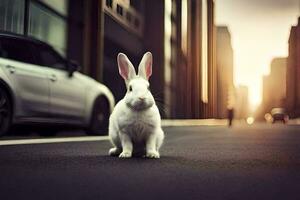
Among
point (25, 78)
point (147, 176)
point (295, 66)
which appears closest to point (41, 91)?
point (25, 78)

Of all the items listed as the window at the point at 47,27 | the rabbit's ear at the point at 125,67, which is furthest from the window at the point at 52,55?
the window at the point at 47,27

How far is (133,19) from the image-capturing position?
31344 mm

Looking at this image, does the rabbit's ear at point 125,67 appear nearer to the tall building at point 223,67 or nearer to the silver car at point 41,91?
the silver car at point 41,91

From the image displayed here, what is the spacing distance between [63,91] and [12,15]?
584cm

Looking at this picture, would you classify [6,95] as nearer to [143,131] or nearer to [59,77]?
[59,77]

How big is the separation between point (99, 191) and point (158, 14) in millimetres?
31724

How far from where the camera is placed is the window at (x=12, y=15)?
15.3 meters

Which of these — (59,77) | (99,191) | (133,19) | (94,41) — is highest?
(133,19)

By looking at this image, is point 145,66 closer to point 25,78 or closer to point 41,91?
point 25,78

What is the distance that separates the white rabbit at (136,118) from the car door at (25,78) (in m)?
3.30

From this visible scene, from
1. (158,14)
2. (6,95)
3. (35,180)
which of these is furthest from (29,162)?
(158,14)

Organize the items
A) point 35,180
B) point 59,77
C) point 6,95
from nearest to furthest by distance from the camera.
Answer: point 35,180
point 6,95
point 59,77

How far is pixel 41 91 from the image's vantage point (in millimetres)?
10125

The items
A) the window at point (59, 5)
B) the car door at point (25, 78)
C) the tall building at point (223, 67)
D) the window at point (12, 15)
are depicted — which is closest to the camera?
the car door at point (25, 78)
